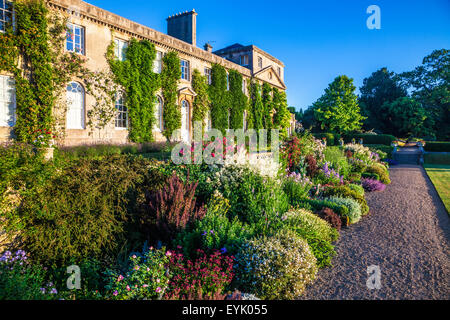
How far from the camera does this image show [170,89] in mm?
16281

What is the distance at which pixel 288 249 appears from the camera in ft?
12.8

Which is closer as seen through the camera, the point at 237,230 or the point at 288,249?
the point at 288,249

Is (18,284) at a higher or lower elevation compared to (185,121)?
lower

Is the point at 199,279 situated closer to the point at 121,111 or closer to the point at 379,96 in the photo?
the point at 121,111

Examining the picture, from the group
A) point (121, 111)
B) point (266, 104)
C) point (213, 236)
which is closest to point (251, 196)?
point (213, 236)

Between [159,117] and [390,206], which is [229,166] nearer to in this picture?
[390,206]

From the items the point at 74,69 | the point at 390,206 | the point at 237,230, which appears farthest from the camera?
the point at 74,69

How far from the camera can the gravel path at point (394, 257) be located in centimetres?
366

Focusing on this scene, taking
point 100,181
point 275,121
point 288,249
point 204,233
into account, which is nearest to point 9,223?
point 100,181

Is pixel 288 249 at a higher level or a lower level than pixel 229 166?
lower

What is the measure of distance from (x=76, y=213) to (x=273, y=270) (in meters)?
3.06

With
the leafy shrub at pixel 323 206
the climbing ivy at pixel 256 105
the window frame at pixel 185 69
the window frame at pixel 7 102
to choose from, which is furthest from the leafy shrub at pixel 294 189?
the climbing ivy at pixel 256 105

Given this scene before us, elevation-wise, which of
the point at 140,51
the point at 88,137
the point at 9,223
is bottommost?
the point at 9,223
